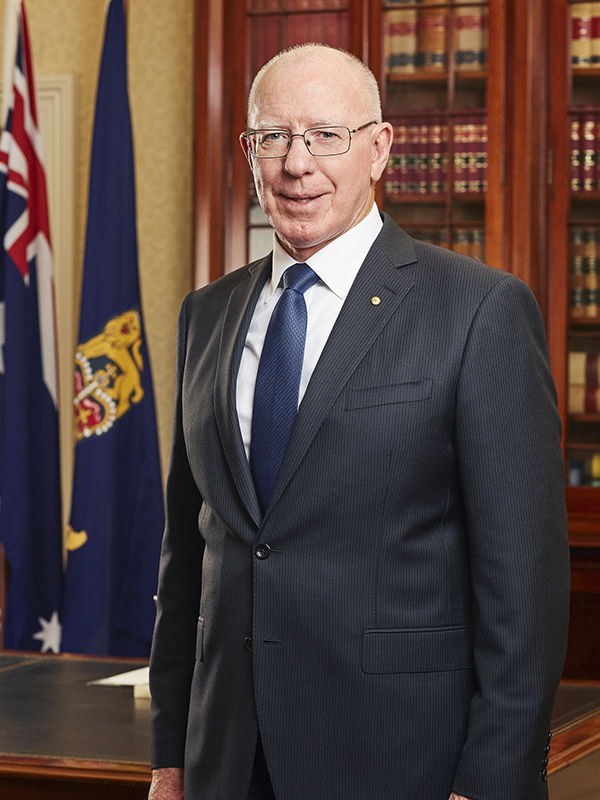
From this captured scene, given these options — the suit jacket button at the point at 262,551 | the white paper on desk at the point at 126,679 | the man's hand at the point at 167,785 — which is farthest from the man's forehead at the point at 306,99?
the white paper on desk at the point at 126,679

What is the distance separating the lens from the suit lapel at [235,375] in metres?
1.31


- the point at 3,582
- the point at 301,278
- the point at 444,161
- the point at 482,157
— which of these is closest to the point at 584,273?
the point at 482,157

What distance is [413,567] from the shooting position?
1.23 metres

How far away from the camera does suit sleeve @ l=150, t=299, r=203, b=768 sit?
148 centimetres

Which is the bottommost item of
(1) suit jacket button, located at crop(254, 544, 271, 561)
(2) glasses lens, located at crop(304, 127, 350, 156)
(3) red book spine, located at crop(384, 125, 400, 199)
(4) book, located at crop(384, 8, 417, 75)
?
(1) suit jacket button, located at crop(254, 544, 271, 561)

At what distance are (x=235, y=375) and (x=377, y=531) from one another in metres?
0.32

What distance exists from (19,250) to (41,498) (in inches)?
36.1

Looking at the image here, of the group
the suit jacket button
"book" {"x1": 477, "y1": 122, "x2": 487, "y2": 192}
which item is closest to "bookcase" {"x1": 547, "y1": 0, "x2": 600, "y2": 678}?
"book" {"x1": 477, "y1": 122, "x2": 487, "y2": 192}

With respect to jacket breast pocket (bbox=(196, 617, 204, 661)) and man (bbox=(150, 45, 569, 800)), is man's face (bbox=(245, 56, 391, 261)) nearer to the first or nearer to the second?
man (bbox=(150, 45, 569, 800))

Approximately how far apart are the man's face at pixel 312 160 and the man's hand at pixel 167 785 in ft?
2.70

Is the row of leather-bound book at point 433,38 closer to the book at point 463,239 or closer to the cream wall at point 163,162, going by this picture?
the book at point 463,239


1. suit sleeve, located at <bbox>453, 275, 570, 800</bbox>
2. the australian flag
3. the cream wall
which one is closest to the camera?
suit sleeve, located at <bbox>453, 275, 570, 800</bbox>

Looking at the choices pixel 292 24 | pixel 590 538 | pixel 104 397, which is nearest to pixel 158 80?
pixel 292 24

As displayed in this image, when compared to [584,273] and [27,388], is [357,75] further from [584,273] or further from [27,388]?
[584,273]
